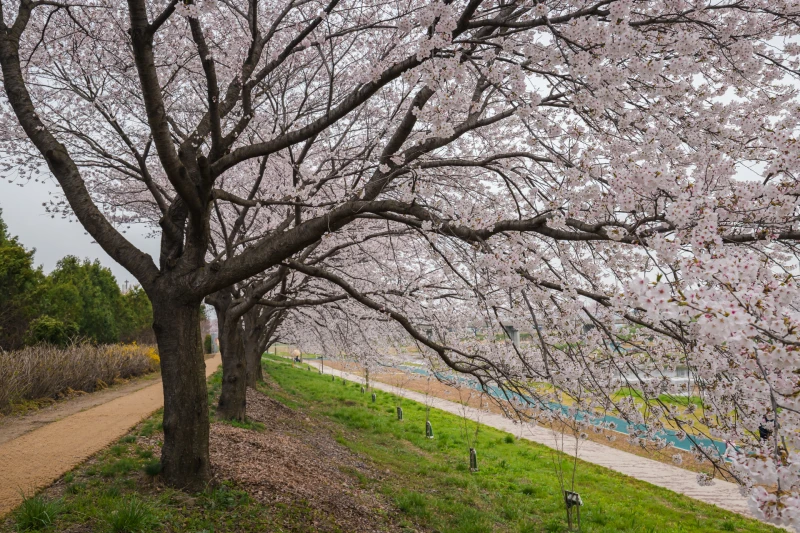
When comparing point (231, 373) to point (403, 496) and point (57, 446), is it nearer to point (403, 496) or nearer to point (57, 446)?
point (57, 446)

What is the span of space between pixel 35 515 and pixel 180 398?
1300 millimetres

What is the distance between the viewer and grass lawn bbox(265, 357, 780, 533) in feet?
21.0

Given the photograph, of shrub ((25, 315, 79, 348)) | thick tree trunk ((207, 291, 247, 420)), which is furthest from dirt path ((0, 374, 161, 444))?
thick tree trunk ((207, 291, 247, 420))

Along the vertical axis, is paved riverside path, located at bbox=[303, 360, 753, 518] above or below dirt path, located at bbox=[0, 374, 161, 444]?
below

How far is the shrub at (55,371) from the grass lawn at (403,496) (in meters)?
2.92

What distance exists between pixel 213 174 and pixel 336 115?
4.60 feet

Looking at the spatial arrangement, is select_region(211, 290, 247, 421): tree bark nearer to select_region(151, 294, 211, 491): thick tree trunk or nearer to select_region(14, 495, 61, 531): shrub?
select_region(151, 294, 211, 491): thick tree trunk

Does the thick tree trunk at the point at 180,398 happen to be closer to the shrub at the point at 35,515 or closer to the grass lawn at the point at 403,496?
the grass lawn at the point at 403,496

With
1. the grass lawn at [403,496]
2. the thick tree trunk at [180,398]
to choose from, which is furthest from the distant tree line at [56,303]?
the thick tree trunk at [180,398]

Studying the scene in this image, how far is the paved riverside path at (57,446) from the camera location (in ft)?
14.8

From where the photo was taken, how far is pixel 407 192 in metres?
3.92

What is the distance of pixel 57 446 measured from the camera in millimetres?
5863

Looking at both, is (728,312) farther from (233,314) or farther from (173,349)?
(233,314)

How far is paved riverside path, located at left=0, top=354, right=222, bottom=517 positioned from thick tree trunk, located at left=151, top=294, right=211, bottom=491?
129 cm
